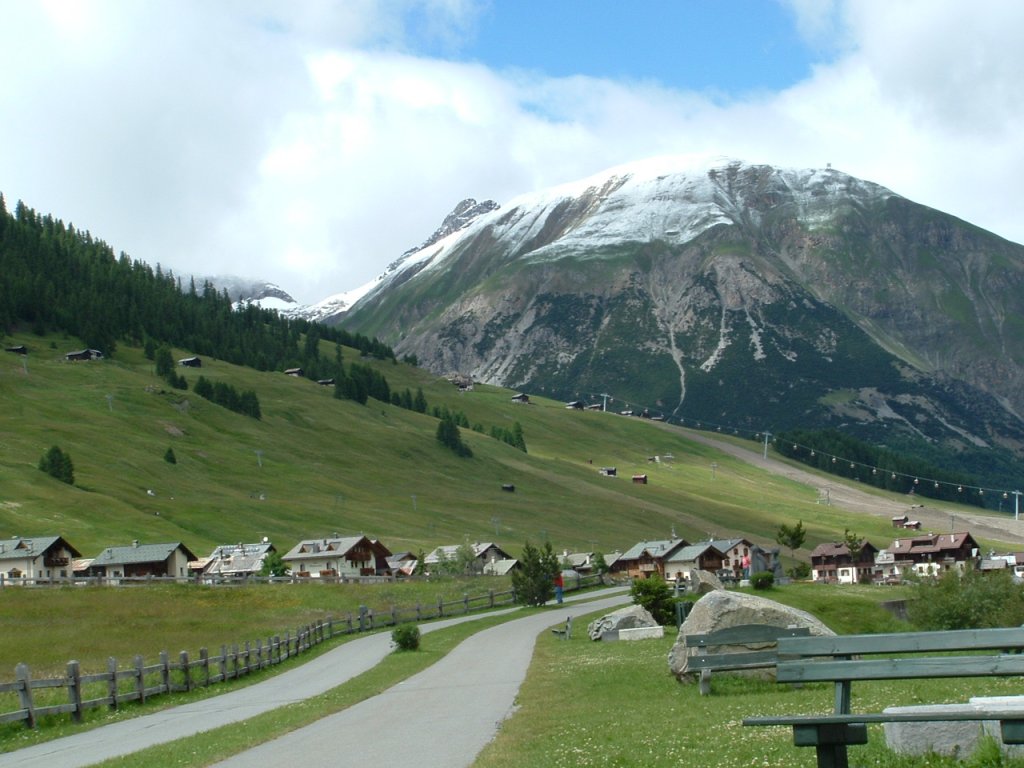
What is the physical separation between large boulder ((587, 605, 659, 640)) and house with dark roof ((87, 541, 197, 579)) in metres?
84.1

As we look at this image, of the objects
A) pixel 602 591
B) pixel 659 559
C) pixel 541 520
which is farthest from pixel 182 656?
pixel 541 520

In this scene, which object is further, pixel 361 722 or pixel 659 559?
pixel 659 559

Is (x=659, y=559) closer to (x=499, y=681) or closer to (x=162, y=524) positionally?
(x=162, y=524)

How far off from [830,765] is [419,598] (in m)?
83.9

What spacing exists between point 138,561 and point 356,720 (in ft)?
351

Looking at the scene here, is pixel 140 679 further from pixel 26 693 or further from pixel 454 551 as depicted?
pixel 454 551

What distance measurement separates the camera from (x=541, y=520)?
656 ft

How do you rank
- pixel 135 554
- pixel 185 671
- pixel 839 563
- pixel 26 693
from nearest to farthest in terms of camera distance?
pixel 26 693, pixel 185 671, pixel 135 554, pixel 839 563

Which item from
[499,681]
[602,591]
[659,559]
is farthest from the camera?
[659,559]

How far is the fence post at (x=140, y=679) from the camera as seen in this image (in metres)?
36.2

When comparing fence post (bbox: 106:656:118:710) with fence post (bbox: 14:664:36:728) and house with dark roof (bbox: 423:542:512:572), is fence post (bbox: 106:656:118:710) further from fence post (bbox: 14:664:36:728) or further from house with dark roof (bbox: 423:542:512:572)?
house with dark roof (bbox: 423:542:512:572)

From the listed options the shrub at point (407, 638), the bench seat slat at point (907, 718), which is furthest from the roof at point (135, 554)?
the bench seat slat at point (907, 718)

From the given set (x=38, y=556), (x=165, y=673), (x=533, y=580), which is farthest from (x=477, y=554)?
(x=165, y=673)

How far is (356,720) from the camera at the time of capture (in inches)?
1089
